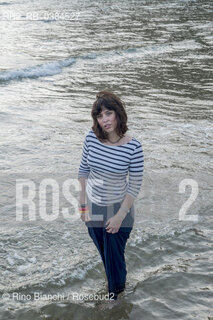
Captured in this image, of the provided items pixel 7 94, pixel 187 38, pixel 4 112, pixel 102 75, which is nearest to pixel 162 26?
pixel 187 38

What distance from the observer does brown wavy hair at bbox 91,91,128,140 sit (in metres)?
3.80

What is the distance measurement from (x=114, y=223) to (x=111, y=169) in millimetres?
480

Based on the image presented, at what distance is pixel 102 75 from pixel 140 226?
10.1m

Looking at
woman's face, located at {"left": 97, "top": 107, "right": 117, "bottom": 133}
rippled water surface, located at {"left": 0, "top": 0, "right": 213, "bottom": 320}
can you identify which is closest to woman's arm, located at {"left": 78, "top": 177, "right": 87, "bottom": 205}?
woman's face, located at {"left": 97, "top": 107, "right": 117, "bottom": 133}

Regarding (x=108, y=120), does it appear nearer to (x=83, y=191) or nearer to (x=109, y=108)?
(x=109, y=108)

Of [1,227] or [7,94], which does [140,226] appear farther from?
[7,94]

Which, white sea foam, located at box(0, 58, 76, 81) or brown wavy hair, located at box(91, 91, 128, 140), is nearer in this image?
brown wavy hair, located at box(91, 91, 128, 140)

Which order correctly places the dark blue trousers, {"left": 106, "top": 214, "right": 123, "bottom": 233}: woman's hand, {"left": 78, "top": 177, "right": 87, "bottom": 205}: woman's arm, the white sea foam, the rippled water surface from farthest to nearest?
the white sea foam, the rippled water surface, {"left": 78, "top": 177, "right": 87, "bottom": 205}: woman's arm, the dark blue trousers, {"left": 106, "top": 214, "right": 123, "bottom": 233}: woman's hand

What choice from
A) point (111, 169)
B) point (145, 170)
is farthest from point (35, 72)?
point (111, 169)

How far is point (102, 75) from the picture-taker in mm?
15398

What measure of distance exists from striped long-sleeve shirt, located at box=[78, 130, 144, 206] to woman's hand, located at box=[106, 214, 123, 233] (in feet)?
0.61

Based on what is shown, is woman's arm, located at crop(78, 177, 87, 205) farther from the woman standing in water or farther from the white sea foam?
the white sea foam

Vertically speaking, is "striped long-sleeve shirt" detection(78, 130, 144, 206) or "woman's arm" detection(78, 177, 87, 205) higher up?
"striped long-sleeve shirt" detection(78, 130, 144, 206)

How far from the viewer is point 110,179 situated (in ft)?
12.9
